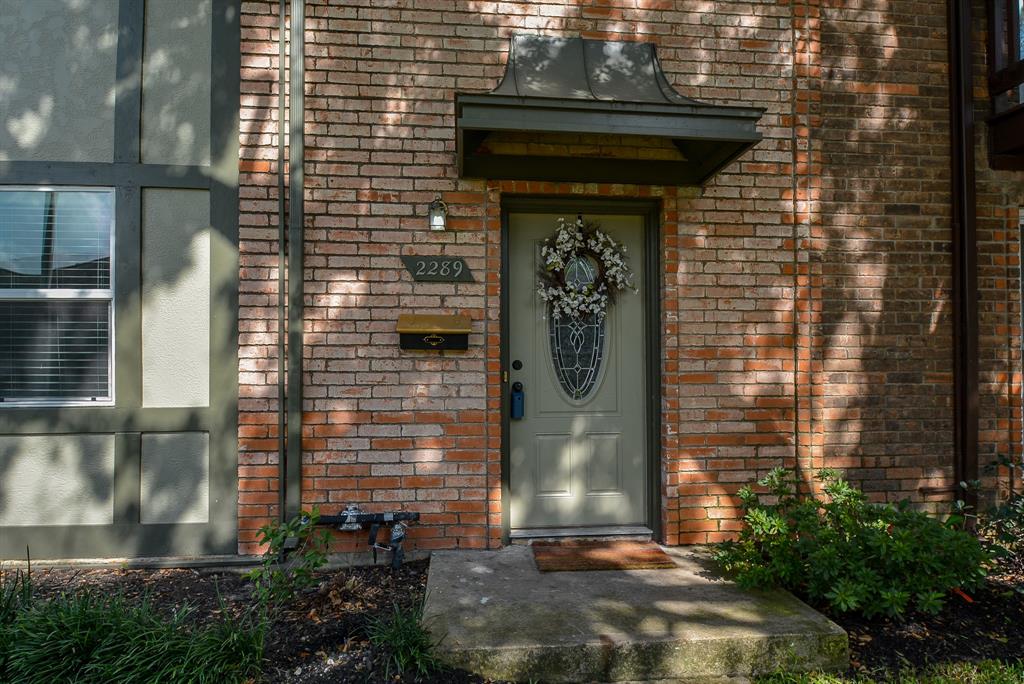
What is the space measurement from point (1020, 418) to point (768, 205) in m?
2.40

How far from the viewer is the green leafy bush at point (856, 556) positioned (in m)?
3.03

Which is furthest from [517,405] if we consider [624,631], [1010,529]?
[1010,529]

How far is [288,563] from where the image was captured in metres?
3.77

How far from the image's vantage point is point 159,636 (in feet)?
8.61

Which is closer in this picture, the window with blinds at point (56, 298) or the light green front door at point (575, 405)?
the window with blinds at point (56, 298)

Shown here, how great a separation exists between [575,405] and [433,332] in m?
1.15

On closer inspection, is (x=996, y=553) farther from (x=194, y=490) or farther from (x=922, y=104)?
(x=194, y=490)

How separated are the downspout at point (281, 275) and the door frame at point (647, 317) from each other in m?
1.42

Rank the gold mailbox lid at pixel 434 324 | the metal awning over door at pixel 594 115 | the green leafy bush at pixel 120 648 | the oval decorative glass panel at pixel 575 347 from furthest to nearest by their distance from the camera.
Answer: the oval decorative glass panel at pixel 575 347 → the gold mailbox lid at pixel 434 324 → the metal awning over door at pixel 594 115 → the green leafy bush at pixel 120 648

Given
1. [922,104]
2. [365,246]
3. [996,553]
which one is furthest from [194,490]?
[922,104]

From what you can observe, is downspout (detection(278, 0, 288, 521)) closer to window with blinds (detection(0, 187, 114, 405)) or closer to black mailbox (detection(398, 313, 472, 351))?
black mailbox (detection(398, 313, 472, 351))

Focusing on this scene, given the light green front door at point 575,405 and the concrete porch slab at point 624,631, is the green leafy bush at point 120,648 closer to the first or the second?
the concrete porch slab at point 624,631

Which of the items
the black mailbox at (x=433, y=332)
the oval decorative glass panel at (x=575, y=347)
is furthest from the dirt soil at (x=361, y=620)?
the oval decorative glass panel at (x=575, y=347)

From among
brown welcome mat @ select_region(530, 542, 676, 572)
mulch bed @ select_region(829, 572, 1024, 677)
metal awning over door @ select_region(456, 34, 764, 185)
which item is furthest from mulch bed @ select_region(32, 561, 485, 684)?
metal awning over door @ select_region(456, 34, 764, 185)
